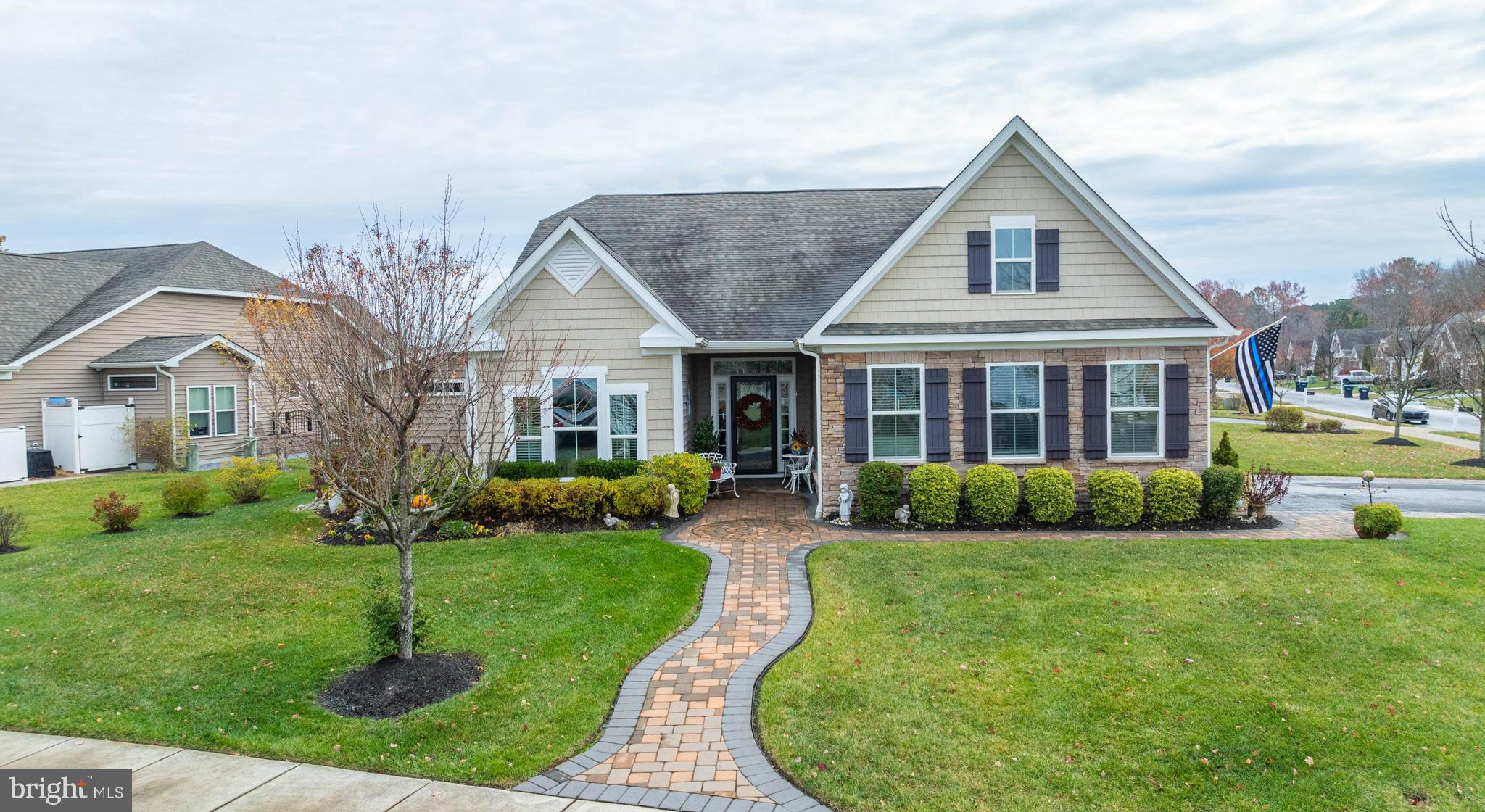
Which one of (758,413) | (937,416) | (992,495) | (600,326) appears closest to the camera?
(992,495)

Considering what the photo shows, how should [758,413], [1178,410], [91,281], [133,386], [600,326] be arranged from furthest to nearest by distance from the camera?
[91,281] < [133,386] < [758,413] < [600,326] < [1178,410]

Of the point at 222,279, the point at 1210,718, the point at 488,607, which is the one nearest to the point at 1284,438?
the point at 1210,718

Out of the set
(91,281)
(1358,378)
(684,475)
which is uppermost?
(91,281)

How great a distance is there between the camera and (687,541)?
499 inches

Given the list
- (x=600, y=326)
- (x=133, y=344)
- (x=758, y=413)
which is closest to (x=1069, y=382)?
(x=758, y=413)

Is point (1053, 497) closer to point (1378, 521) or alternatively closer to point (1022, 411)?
point (1022, 411)

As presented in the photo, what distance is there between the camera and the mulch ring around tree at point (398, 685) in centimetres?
663

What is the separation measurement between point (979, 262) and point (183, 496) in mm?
15399

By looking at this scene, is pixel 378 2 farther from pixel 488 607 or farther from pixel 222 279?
pixel 222 279

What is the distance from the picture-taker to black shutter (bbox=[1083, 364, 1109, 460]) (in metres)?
14.1

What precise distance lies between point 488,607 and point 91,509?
12162 mm

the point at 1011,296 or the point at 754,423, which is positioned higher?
the point at 1011,296

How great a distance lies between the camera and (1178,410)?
14055 millimetres

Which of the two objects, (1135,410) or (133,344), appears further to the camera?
(133,344)
